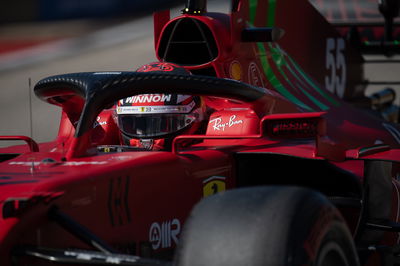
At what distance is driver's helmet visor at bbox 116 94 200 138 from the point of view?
3.45m

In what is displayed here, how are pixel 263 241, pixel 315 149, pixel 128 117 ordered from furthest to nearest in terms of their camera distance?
pixel 128 117, pixel 315 149, pixel 263 241

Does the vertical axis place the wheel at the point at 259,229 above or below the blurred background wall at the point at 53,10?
below

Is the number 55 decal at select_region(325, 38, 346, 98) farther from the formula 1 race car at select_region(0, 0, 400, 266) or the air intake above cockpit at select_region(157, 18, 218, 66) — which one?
the air intake above cockpit at select_region(157, 18, 218, 66)

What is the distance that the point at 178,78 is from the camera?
283 cm

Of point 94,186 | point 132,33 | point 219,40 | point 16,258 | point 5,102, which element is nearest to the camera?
point 16,258

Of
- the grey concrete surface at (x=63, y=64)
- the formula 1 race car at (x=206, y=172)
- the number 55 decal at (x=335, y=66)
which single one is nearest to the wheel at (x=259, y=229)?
the formula 1 race car at (x=206, y=172)

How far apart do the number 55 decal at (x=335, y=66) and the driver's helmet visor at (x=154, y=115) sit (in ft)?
8.90

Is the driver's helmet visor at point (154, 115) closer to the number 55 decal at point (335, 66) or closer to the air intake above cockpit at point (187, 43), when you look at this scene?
the air intake above cockpit at point (187, 43)

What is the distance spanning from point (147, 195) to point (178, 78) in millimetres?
504

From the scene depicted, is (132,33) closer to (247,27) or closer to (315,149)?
(247,27)

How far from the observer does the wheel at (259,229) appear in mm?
1921

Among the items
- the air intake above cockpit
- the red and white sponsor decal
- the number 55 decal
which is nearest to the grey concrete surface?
the number 55 decal

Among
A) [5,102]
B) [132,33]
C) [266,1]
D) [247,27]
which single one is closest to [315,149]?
[247,27]

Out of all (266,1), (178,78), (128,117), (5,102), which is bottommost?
(5,102)
